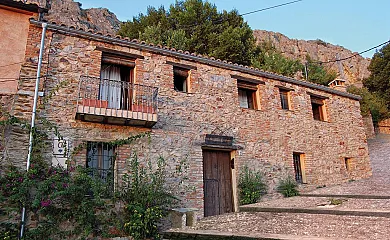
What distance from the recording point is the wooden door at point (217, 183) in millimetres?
8812

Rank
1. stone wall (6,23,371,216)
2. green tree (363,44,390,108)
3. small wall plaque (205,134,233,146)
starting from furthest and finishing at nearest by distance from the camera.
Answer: green tree (363,44,390,108), small wall plaque (205,134,233,146), stone wall (6,23,371,216)

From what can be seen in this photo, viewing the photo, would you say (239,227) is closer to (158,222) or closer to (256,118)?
(158,222)

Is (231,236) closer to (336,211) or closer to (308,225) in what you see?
(308,225)

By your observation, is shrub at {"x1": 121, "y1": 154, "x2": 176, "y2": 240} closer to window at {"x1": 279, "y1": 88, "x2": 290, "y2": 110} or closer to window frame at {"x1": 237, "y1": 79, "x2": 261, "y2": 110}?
window frame at {"x1": 237, "y1": 79, "x2": 261, "y2": 110}

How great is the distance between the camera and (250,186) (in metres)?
9.08

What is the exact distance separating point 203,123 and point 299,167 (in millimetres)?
4204

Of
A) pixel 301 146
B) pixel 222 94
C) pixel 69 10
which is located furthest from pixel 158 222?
pixel 69 10

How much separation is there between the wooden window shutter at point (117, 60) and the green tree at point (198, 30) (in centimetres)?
742

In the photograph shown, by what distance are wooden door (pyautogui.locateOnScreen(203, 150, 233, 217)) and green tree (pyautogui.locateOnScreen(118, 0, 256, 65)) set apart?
832 centimetres

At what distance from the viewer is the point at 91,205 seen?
667cm

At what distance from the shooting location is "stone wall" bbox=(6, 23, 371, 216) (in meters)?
7.59

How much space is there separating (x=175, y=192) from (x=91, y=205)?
2267mm

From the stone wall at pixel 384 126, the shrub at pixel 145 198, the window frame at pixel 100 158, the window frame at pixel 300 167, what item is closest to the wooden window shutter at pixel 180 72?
the shrub at pixel 145 198

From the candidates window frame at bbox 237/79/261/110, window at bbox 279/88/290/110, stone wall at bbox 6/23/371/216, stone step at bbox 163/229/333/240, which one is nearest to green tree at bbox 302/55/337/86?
stone wall at bbox 6/23/371/216
